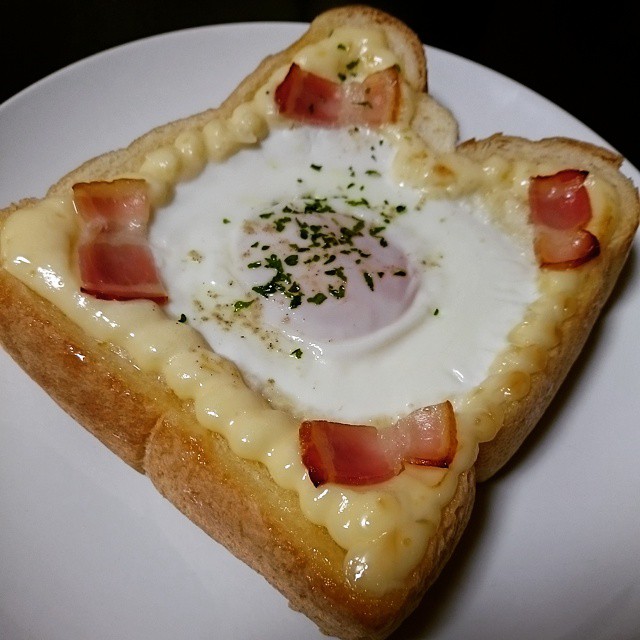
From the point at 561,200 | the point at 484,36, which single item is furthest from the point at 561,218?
the point at 484,36

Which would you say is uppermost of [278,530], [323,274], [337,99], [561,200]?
[337,99]

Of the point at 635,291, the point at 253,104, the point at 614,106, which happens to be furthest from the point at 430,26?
the point at 635,291

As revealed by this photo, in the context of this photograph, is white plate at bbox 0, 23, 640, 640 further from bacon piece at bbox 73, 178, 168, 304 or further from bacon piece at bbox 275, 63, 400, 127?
bacon piece at bbox 275, 63, 400, 127

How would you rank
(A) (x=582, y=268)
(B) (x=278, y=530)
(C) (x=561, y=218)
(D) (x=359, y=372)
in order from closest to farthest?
(B) (x=278, y=530)
(D) (x=359, y=372)
(A) (x=582, y=268)
(C) (x=561, y=218)

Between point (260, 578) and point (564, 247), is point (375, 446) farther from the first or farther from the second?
point (564, 247)

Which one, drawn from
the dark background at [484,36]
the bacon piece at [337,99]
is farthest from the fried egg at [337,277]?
the dark background at [484,36]

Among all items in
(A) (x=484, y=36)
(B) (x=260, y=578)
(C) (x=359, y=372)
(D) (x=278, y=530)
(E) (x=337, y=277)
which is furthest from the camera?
(A) (x=484, y=36)

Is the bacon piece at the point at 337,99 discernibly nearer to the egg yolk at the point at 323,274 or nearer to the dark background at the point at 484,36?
the egg yolk at the point at 323,274
